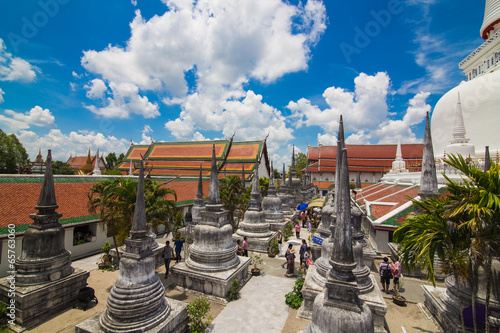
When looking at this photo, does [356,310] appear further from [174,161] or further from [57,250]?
[174,161]

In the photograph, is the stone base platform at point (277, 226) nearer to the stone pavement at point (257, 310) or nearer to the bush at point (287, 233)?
the bush at point (287, 233)

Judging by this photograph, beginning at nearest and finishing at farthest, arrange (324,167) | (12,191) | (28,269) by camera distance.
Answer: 1. (28,269)
2. (12,191)
3. (324,167)

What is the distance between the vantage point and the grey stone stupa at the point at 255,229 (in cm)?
1541

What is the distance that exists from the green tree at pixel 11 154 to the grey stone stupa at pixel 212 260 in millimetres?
38714

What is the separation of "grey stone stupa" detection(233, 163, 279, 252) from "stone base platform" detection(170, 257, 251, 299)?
483 cm

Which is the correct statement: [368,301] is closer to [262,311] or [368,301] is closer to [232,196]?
[262,311]

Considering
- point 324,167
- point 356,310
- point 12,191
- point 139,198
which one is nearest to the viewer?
point 356,310

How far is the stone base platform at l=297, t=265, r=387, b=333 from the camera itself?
6.84 m

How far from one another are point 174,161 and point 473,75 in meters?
45.5

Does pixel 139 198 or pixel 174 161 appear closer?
pixel 139 198

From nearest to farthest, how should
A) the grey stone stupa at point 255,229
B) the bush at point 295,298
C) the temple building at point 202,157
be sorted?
the bush at point 295,298 → the grey stone stupa at point 255,229 → the temple building at point 202,157

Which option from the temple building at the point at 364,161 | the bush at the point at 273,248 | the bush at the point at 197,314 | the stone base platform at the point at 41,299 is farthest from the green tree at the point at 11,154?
the temple building at the point at 364,161

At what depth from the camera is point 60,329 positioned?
7535mm

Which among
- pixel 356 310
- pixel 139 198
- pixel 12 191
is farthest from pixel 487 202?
pixel 12 191
